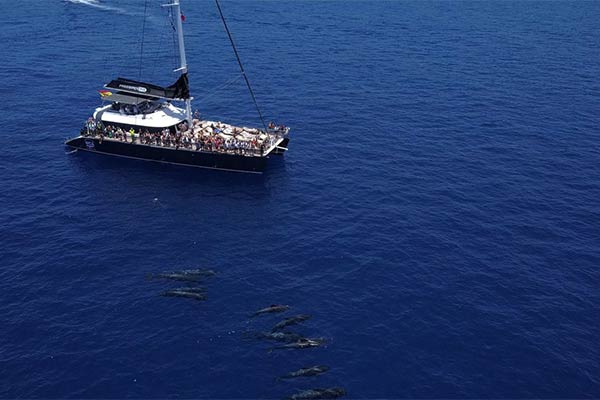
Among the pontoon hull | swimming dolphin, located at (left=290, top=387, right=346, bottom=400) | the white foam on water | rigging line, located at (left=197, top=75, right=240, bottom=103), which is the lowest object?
swimming dolphin, located at (left=290, top=387, right=346, bottom=400)

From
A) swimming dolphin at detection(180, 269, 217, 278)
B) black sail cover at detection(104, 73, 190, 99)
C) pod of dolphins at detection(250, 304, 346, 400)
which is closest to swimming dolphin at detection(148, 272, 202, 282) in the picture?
swimming dolphin at detection(180, 269, 217, 278)

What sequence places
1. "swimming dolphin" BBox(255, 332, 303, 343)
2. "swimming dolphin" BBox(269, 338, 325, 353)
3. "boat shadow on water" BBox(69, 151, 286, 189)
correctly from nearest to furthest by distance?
1. "swimming dolphin" BBox(269, 338, 325, 353)
2. "swimming dolphin" BBox(255, 332, 303, 343)
3. "boat shadow on water" BBox(69, 151, 286, 189)

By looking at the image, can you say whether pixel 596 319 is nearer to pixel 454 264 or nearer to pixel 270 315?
pixel 454 264

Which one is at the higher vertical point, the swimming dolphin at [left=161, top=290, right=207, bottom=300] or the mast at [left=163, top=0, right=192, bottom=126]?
the mast at [left=163, top=0, right=192, bottom=126]

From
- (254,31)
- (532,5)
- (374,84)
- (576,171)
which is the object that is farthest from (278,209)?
(532,5)

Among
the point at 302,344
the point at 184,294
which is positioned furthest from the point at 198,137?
the point at 302,344

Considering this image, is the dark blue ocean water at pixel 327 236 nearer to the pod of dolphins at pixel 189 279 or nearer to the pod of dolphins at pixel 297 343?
the pod of dolphins at pixel 297 343

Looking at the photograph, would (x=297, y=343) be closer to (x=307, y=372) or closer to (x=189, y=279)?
(x=307, y=372)

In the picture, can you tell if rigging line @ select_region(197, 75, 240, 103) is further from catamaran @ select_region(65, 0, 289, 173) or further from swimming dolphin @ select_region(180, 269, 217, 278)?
swimming dolphin @ select_region(180, 269, 217, 278)
